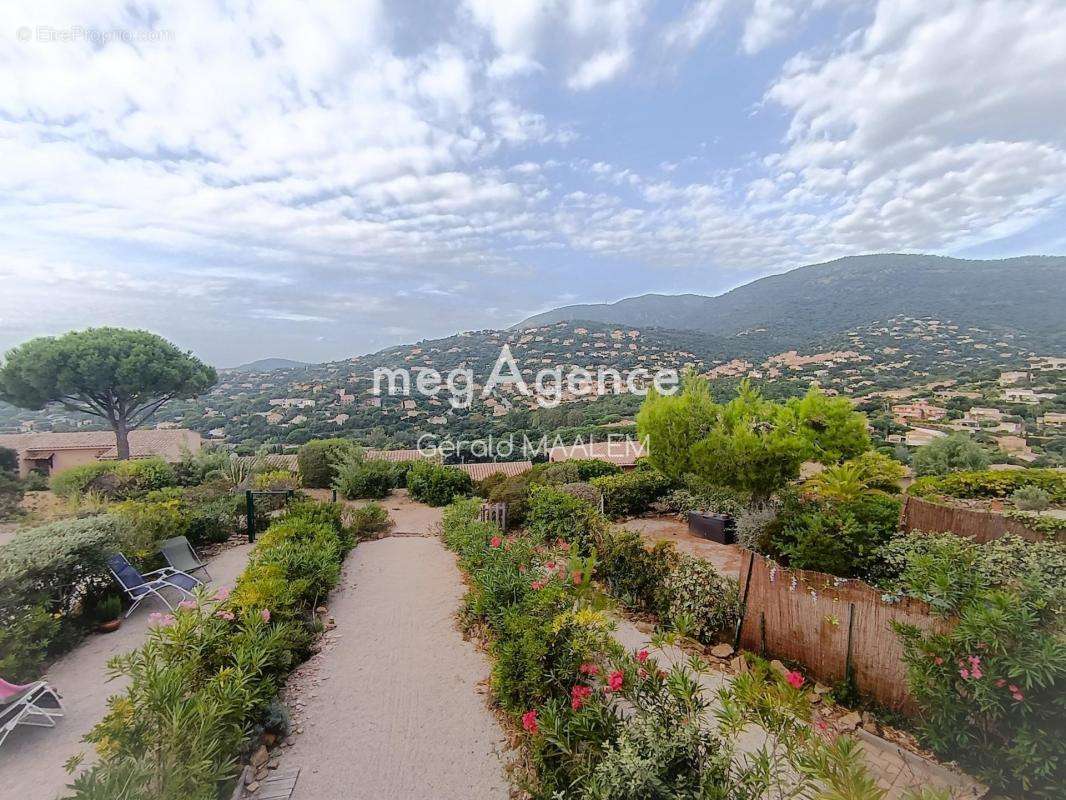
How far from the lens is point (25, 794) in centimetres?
251

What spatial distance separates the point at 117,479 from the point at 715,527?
44.2 feet

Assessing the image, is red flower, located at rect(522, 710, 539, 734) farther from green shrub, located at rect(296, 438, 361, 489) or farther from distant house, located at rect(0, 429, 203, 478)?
distant house, located at rect(0, 429, 203, 478)

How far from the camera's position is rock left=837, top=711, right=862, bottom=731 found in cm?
326

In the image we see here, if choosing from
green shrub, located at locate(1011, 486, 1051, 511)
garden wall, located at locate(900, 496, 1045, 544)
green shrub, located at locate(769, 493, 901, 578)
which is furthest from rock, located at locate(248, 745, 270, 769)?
green shrub, located at locate(1011, 486, 1051, 511)

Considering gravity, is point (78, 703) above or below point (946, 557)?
below

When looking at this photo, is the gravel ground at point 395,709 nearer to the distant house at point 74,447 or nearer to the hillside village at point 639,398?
the hillside village at point 639,398

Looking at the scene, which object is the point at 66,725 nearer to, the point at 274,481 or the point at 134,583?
the point at 134,583

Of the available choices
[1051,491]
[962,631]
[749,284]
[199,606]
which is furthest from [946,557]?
[749,284]

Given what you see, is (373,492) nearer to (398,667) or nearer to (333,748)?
(398,667)

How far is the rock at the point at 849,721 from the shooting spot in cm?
326

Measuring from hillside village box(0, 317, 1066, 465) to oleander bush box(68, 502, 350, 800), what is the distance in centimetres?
972

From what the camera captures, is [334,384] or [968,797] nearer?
[968,797]

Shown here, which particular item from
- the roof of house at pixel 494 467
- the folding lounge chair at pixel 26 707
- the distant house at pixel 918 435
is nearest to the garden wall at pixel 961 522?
the folding lounge chair at pixel 26 707

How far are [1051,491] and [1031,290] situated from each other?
2081 inches
